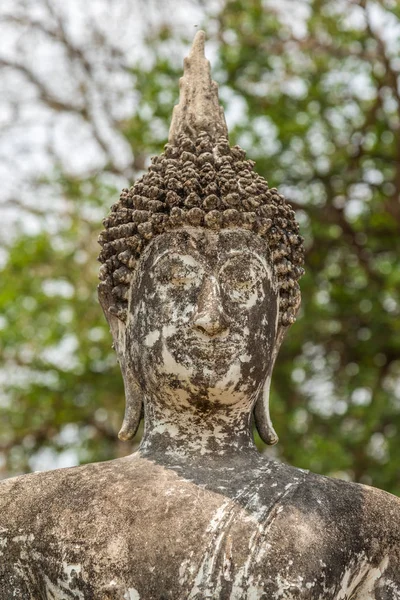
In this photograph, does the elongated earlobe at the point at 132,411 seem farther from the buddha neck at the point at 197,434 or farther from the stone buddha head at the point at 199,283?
the buddha neck at the point at 197,434

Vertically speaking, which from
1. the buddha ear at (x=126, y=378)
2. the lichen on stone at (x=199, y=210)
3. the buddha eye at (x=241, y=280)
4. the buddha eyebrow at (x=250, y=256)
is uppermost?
the lichen on stone at (x=199, y=210)

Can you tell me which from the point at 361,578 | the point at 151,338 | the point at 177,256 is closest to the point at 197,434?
the point at 151,338

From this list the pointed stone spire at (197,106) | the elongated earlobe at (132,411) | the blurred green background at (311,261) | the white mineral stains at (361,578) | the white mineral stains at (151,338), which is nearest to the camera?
the white mineral stains at (361,578)

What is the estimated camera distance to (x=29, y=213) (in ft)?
44.2

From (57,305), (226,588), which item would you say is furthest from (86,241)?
(226,588)

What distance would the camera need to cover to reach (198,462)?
371cm

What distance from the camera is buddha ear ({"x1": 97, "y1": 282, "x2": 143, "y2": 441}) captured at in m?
3.98

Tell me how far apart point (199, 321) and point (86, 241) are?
917cm

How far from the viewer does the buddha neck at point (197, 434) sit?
3.76 m

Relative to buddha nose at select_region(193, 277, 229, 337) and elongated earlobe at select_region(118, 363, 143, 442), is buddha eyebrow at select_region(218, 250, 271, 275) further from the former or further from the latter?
elongated earlobe at select_region(118, 363, 143, 442)

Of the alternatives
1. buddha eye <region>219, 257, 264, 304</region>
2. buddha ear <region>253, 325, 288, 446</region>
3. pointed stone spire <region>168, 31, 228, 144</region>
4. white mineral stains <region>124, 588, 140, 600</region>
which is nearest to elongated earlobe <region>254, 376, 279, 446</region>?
buddha ear <region>253, 325, 288, 446</region>

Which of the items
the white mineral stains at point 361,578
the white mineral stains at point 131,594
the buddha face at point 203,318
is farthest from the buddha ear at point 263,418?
the white mineral stains at point 131,594

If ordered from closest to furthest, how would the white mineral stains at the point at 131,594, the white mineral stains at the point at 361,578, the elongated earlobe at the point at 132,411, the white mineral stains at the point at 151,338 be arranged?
the white mineral stains at the point at 131,594, the white mineral stains at the point at 361,578, the white mineral stains at the point at 151,338, the elongated earlobe at the point at 132,411

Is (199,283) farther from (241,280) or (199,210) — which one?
(199,210)
